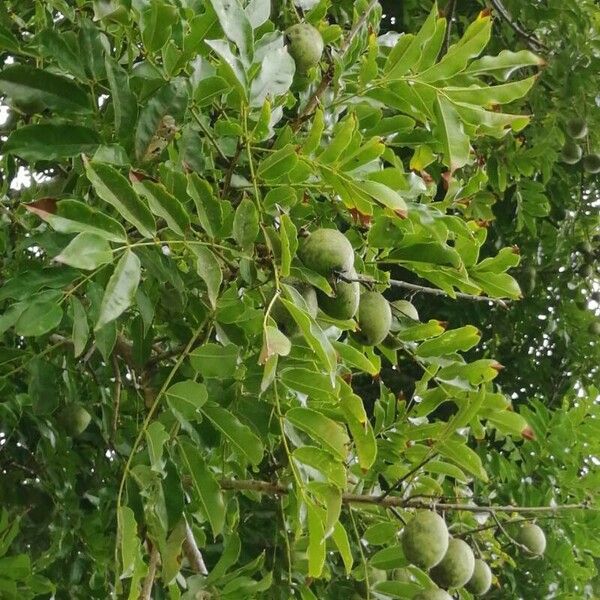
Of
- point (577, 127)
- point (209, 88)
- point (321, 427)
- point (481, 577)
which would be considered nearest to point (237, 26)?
point (209, 88)

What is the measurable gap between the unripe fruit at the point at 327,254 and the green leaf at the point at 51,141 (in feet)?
1.11

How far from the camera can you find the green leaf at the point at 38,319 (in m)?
1.12

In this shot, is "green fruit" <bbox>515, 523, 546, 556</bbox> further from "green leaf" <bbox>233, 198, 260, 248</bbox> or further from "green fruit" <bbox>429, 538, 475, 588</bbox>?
"green leaf" <bbox>233, 198, 260, 248</bbox>

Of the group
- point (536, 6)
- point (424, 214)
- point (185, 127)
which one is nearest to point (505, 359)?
point (536, 6)

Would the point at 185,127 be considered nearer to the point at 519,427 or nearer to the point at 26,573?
the point at 519,427

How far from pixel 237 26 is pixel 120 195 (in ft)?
0.95

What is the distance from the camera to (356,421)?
134cm

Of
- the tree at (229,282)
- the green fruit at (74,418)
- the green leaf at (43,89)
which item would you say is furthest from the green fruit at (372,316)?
the green fruit at (74,418)

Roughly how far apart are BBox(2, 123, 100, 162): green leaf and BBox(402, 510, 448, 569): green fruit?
0.89m

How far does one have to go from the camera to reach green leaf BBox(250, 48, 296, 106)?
4.13ft

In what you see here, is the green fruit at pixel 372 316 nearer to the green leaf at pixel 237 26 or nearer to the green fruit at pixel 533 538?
the green leaf at pixel 237 26

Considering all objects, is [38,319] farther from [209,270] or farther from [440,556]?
[440,556]

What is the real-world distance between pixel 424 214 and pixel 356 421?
1.16 ft

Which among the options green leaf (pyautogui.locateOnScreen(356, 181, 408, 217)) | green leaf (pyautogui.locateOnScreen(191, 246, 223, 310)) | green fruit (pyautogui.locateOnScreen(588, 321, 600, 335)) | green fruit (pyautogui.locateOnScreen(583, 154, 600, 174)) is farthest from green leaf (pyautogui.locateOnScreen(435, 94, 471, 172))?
green fruit (pyautogui.locateOnScreen(588, 321, 600, 335))
